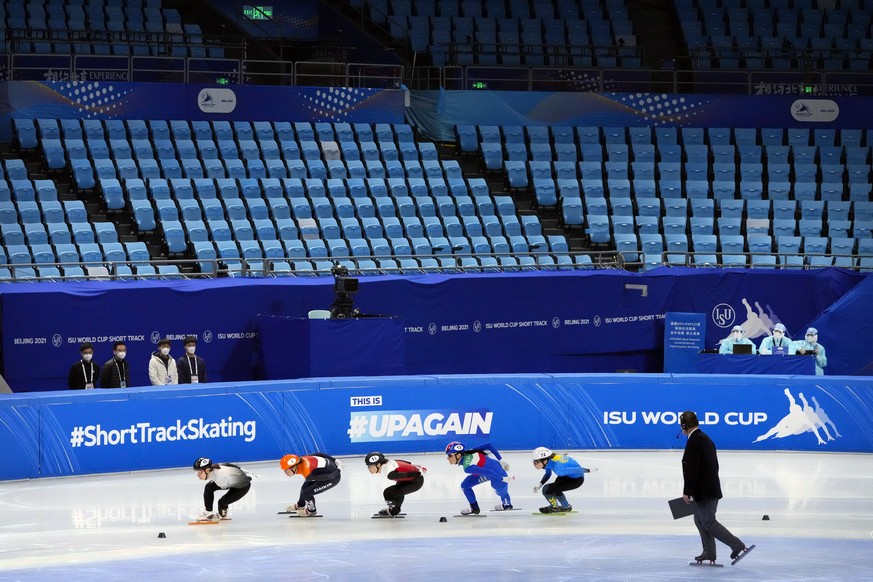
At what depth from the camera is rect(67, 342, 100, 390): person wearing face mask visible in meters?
20.1

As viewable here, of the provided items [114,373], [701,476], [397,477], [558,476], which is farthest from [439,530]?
[114,373]

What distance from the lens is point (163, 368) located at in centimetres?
2039

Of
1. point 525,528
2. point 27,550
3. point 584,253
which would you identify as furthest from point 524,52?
point 27,550

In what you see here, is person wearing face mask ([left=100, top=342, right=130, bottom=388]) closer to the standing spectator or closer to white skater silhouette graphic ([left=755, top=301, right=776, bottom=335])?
the standing spectator

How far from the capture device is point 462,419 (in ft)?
69.0

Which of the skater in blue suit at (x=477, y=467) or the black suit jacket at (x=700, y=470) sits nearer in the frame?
the black suit jacket at (x=700, y=470)

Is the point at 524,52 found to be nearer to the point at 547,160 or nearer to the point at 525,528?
the point at 547,160

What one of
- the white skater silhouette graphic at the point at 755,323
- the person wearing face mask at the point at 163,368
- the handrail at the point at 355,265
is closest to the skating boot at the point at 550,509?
the person wearing face mask at the point at 163,368

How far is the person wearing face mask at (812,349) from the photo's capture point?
953 inches

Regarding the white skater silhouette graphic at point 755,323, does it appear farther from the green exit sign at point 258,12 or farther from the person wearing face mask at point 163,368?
the green exit sign at point 258,12

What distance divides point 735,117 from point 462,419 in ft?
53.4

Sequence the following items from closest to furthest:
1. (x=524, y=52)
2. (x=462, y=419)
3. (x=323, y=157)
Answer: (x=462, y=419)
(x=323, y=157)
(x=524, y=52)

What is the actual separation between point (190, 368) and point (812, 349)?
10.4m

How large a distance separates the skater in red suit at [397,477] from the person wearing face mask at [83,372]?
5560mm
